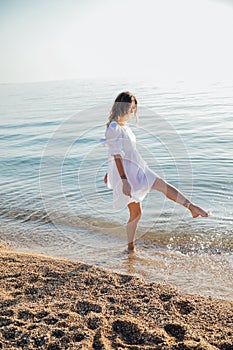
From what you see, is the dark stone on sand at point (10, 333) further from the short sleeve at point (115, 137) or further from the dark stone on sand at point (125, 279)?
the short sleeve at point (115, 137)

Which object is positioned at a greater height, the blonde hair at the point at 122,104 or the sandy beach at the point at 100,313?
the blonde hair at the point at 122,104

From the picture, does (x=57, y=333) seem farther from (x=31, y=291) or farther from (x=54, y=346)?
(x=31, y=291)

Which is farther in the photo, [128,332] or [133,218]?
[133,218]

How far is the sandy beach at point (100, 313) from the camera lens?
9.99ft

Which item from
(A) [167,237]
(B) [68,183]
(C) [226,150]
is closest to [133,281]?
(A) [167,237]

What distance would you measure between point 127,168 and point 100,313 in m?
2.17

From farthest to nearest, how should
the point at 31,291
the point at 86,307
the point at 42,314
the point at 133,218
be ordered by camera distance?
1. the point at 133,218
2. the point at 31,291
3. the point at 86,307
4. the point at 42,314

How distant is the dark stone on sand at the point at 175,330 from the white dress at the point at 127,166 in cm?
214

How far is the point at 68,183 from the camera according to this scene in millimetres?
9023

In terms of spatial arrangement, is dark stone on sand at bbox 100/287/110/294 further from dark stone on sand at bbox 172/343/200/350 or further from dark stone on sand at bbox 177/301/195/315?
dark stone on sand at bbox 172/343/200/350

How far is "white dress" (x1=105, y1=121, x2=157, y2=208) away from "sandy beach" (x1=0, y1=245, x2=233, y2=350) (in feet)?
3.84

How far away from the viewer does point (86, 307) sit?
141 inches

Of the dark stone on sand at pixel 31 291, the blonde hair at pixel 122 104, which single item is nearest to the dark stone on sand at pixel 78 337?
the dark stone on sand at pixel 31 291

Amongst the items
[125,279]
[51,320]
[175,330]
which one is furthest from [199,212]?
[51,320]
